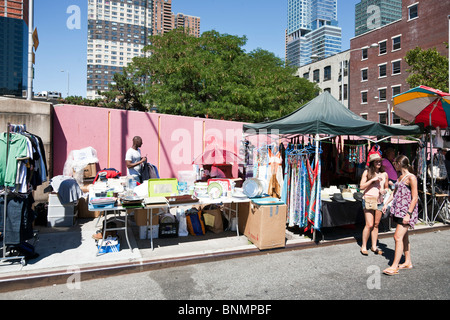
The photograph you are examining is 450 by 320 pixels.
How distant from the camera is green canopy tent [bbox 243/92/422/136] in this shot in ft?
20.9

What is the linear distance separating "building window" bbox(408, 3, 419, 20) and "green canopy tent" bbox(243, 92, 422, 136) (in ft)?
123

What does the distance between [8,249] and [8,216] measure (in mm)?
722

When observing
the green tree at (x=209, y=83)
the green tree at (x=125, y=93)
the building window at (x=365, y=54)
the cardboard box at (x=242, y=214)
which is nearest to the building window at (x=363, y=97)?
the building window at (x=365, y=54)

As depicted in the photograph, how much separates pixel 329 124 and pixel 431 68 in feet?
53.1

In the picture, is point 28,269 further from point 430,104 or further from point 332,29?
point 332,29

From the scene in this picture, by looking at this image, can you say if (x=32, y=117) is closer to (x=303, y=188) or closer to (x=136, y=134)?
(x=136, y=134)

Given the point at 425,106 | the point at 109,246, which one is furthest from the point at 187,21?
the point at 109,246

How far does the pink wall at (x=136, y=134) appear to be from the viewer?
27.7 ft

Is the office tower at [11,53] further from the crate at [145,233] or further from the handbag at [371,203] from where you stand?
the handbag at [371,203]

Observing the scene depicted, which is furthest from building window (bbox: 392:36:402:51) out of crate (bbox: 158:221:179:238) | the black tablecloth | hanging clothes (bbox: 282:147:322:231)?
crate (bbox: 158:221:179:238)

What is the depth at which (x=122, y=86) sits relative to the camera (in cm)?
2969

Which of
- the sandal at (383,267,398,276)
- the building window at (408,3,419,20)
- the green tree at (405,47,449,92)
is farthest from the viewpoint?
the building window at (408,3,419,20)

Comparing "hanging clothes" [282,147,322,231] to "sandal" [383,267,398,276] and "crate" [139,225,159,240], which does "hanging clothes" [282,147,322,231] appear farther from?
"crate" [139,225,159,240]

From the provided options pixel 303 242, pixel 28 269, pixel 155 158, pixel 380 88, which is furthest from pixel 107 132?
pixel 380 88
